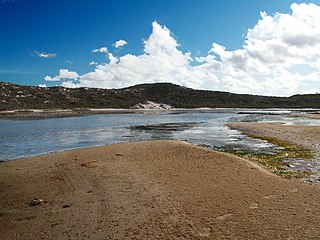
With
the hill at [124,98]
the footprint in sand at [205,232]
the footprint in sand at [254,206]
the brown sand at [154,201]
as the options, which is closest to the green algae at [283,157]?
the brown sand at [154,201]

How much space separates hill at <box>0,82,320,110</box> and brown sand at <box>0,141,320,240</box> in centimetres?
8253

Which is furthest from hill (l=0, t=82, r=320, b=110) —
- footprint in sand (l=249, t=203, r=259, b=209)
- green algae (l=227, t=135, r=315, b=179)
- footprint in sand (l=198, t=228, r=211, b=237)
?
footprint in sand (l=198, t=228, r=211, b=237)

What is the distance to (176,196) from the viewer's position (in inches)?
417

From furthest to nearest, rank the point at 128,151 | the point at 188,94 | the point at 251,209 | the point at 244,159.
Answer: the point at 188,94 → the point at 128,151 → the point at 244,159 → the point at 251,209

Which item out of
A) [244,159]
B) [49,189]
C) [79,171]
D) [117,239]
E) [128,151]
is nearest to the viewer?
[117,239]

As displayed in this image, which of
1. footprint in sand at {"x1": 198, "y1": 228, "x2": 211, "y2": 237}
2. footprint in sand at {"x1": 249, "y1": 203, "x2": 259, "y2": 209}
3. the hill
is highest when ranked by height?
the hill

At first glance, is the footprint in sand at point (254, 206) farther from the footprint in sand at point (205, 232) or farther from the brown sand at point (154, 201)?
the footprint in sand at point (205, 232)

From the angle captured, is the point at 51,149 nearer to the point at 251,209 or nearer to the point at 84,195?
the point at 84,195

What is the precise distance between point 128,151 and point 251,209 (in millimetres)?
11100

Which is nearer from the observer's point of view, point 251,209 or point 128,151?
point 251,209

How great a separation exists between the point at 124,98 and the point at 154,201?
12797cm

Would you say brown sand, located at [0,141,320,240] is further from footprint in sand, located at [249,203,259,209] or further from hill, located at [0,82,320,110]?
hill, located at [0,82,320,110]

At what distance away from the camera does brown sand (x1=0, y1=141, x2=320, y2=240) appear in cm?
809

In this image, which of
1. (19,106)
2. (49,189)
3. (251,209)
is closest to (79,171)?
(49,189)
